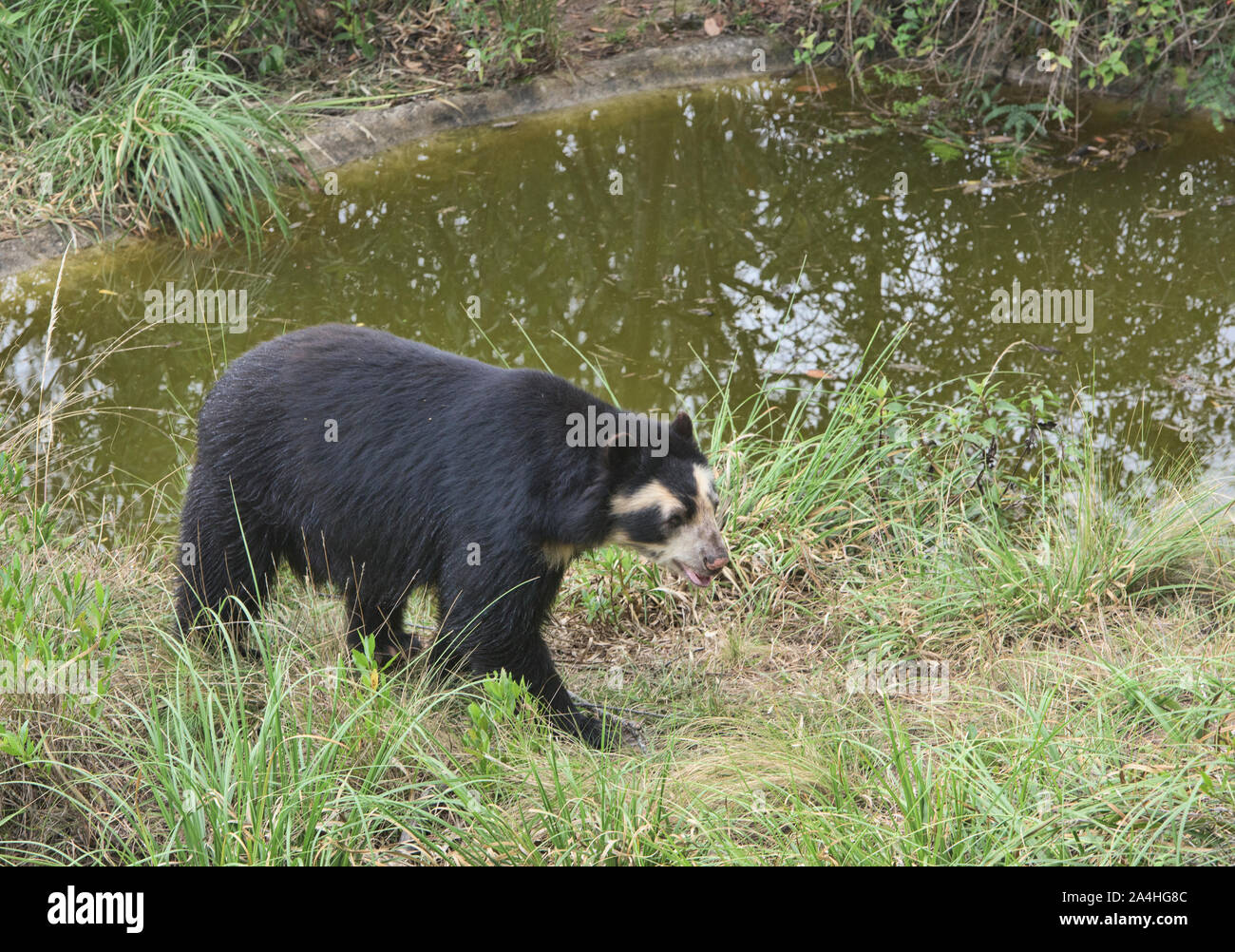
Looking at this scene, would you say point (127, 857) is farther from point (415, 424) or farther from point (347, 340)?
point (347, 340)

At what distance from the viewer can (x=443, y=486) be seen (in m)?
3.46

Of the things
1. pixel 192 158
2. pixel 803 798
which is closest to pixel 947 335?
pixel 803 798

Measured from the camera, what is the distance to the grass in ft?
8.78

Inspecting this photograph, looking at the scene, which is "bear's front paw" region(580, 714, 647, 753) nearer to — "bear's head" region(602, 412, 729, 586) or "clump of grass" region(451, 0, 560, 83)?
"bear's head" region(602, 412, 729, 586)

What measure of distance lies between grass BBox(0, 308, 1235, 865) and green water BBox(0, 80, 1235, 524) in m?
1.08

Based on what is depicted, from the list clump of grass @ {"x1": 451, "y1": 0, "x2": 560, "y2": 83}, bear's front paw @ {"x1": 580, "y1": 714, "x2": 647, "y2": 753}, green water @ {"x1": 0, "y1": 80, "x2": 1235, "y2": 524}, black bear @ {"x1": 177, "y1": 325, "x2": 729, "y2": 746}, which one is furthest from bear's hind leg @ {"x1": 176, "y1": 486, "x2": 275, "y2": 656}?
clump of grass @ {"x1": 451, "y1": 0, "x2": 560, "y2": 83}

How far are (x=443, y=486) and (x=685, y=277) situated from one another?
4216 mm

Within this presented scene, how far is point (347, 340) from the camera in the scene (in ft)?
12.0

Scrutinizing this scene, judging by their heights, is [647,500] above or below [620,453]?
below

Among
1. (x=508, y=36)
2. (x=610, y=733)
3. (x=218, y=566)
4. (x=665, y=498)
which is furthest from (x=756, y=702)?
(x=508, y=36)

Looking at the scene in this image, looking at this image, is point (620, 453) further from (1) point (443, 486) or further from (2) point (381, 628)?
(2) point (381, 628)

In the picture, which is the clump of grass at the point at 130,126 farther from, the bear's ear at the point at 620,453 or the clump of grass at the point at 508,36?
the bear's ear at the point at 620,453

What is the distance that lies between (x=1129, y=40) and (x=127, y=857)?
326 inches

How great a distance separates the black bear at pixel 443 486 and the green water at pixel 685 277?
1815 millimetres
